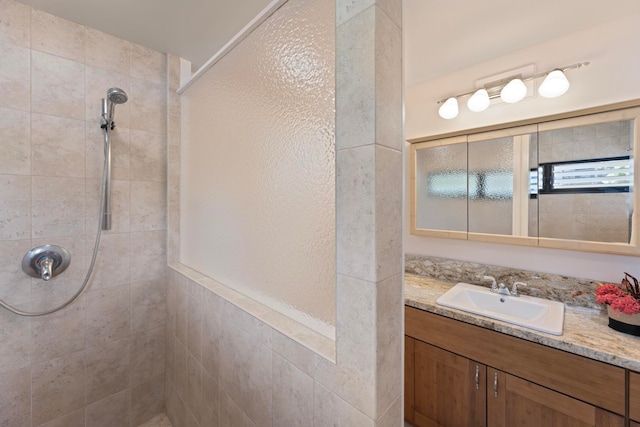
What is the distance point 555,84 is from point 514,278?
1.15 m

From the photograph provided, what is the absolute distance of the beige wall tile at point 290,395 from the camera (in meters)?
0.78

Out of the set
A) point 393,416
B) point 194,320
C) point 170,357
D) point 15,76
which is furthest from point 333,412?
point 15,76

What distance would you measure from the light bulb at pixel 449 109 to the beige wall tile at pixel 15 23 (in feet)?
8.09

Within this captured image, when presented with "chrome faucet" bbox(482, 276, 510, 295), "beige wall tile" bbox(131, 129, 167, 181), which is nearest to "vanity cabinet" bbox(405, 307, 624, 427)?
"chrome faucet" bbox(482, 276, 510, 295)

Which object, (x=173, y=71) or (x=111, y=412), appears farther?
(x=173, y=71)

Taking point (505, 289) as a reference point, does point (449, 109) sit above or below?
above

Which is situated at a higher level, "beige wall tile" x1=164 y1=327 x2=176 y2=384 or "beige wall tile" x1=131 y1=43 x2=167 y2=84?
"beige wall tile" x1=131 y1=43 x2=167 y2=84

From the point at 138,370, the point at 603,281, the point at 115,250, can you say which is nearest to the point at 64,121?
the point at 115,250

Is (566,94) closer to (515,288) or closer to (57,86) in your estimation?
(515,288)

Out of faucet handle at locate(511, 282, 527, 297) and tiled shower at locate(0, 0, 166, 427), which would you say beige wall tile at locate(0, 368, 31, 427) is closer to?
tiled shower at locate(0, 0, 166, 427)

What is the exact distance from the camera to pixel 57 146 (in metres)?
1.39

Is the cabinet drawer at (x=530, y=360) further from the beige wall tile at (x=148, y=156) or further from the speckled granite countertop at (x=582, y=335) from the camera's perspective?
the beige wall tile at (x=148, y=156)

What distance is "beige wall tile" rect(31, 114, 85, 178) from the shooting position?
4.40 ft

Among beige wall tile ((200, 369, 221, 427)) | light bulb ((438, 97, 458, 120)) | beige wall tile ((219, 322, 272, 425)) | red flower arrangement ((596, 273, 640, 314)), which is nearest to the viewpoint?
beige wall tile ((219, 322, 272, 425))
